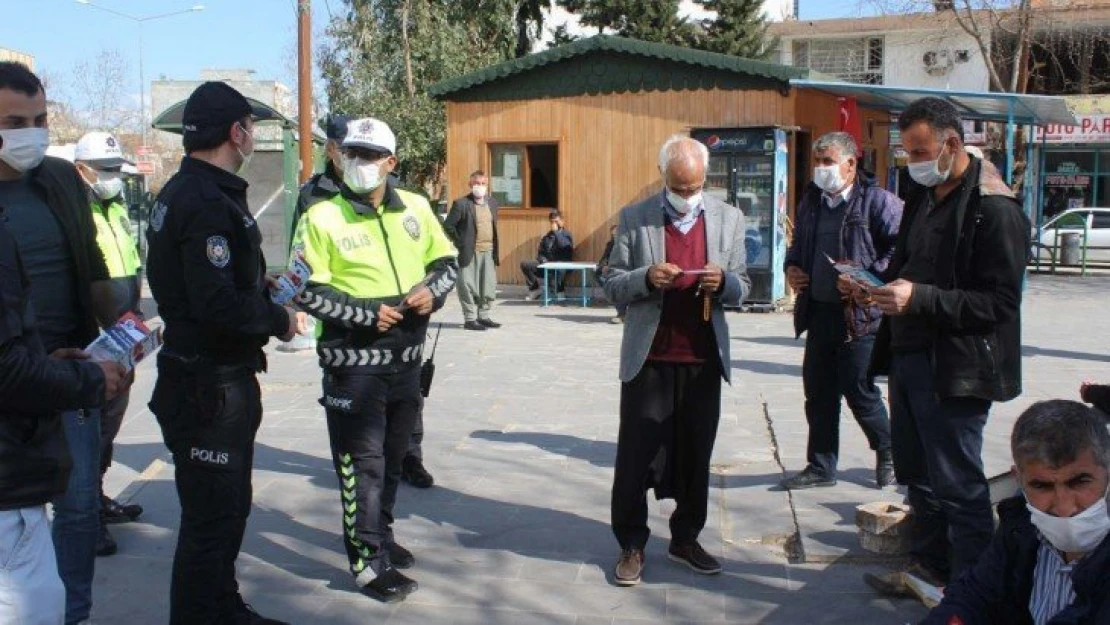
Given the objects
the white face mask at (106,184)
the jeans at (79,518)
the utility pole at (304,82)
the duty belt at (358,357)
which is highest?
the utility pole at (304,82)

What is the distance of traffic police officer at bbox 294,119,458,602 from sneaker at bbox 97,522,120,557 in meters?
1.34

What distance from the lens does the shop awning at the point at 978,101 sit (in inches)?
520

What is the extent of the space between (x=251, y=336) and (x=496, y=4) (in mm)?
31263

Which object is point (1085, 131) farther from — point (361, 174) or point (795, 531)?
point (361, 174)

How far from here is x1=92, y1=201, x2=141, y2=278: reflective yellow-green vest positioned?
5.81m

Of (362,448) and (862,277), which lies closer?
(862,277)

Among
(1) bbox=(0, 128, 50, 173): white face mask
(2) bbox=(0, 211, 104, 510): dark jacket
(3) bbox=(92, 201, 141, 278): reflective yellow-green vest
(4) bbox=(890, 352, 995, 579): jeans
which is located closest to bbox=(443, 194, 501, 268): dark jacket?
(3) bbox=(92, 201, 141, 278): reflective yellow-green vest

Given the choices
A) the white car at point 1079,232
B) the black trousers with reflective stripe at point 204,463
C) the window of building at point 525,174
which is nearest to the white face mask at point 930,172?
the black trousers with reflective stripe at point 204,463

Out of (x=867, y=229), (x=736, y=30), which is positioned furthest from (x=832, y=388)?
(x=736, y=30)

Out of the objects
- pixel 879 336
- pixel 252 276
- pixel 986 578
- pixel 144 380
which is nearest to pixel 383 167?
pixel 252 276

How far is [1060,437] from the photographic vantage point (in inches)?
110

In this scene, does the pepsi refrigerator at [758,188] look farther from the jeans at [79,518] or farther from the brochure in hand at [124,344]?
the brochure in hand at [124,344]

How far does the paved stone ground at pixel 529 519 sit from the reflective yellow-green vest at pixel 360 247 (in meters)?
1.36

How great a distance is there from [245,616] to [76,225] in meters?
1.62
